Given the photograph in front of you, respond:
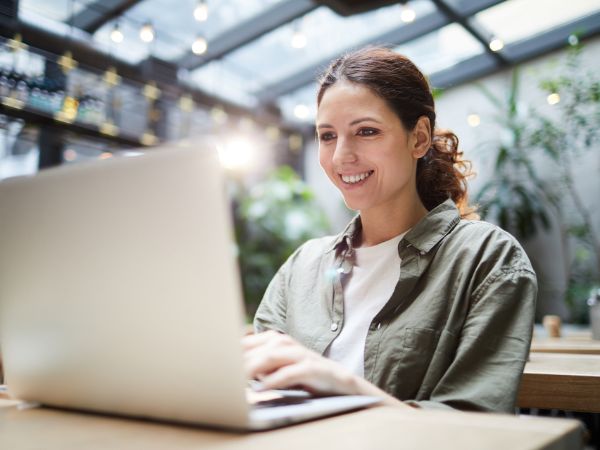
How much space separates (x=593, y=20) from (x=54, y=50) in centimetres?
501

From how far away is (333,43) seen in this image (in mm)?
6082

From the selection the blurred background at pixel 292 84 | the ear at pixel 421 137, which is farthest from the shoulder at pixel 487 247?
the blurred background at pixel 292 84

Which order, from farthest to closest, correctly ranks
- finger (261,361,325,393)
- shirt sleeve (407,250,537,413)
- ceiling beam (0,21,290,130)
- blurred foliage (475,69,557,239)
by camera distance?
blurred foliage (475,69,557,239), ceiling beam (0,21,290,130), shirt sleeve (407,250,537,413), finger (261,361,325,393)

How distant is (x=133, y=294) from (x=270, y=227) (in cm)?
574

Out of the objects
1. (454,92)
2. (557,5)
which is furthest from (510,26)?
(454,92)

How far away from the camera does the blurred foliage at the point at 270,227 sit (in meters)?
6.13

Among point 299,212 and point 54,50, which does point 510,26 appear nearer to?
point 299,212

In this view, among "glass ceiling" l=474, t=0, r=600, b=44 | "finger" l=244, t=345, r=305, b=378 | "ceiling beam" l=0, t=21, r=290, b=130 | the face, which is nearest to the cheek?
the face

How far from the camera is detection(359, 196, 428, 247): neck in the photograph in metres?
1.36

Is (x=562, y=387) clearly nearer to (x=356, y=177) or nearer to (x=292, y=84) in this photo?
(x=356, y=177)

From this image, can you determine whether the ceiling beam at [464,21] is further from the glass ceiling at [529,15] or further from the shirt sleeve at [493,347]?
the shirt sleeve at [493,347]

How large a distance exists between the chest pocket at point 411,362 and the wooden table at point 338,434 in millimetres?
393

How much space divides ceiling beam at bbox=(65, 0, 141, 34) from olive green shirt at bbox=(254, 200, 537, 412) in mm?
4686

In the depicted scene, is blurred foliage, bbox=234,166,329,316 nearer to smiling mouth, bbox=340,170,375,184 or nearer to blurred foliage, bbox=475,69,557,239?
blurred foliage, bbox=475,69,557,239
